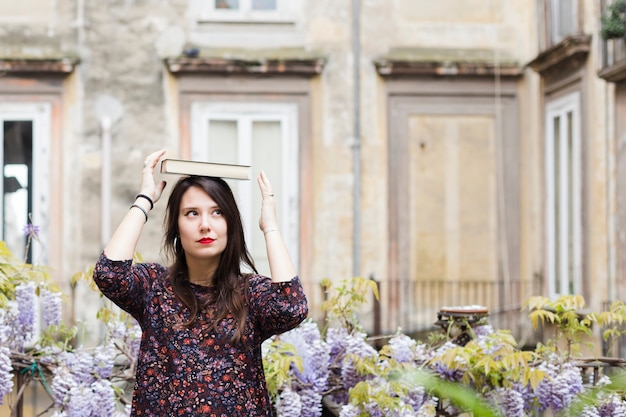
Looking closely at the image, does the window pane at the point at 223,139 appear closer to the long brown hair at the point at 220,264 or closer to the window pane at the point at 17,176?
the window pane at the point at 17,176

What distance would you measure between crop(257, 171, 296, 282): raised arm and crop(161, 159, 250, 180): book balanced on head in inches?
3.4

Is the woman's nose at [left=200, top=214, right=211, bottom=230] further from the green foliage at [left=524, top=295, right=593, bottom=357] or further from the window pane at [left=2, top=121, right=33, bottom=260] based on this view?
the window pane at [left=2, top=121, right=33, bottom=260]

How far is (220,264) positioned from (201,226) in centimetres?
13

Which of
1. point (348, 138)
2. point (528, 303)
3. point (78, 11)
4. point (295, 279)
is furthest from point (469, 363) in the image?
point (78, 11)

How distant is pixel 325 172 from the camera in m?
11.8

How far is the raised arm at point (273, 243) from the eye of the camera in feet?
9.54

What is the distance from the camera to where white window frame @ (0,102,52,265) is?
11492mm

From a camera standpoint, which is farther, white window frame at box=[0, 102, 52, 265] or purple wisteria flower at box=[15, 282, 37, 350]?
white window frame at box=[0, 102, 52, 265]

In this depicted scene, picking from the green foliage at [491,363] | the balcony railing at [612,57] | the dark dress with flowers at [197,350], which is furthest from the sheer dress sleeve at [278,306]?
the balcony railing at [612,57]

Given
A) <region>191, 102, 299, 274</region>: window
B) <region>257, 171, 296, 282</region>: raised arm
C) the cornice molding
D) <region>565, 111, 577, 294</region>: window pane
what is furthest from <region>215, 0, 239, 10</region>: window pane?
<region>257, 171, 296, 282</region>: raised arm

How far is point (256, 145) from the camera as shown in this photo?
463 inches

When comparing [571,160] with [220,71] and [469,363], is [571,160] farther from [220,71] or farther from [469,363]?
[469,363]

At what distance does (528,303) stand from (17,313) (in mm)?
2151

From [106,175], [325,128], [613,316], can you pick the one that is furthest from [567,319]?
[106,175]
